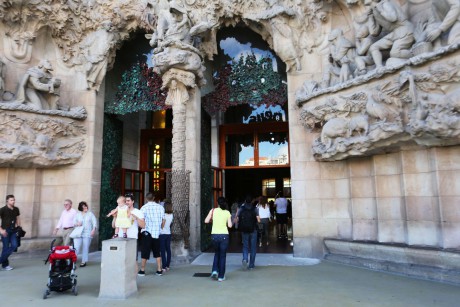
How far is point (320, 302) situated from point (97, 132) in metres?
7.33

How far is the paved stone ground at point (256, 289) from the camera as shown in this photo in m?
4.66

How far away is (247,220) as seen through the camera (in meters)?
6.74

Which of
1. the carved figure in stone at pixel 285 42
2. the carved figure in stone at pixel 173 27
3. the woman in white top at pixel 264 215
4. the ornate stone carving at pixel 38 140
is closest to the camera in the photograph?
the carved figure in stone at pixel 173 27

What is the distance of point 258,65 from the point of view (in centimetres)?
962

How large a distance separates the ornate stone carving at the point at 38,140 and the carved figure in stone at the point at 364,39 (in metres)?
6.89

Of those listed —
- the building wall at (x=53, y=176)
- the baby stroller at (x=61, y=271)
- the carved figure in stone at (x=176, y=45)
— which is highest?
the carved figure in stone at (x=176, y=45)

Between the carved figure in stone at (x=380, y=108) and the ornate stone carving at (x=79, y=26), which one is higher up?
the ornate stone carving at (x=79, y=26)

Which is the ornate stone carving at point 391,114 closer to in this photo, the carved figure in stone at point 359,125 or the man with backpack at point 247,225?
the carved figure in stone at point 359,125

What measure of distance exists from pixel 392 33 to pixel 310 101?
2077mm

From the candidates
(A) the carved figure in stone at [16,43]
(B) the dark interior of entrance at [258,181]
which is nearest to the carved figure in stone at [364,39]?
(A) the carved figure in stone at [16,43]

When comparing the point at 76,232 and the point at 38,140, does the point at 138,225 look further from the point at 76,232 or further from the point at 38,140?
the point at 38,140

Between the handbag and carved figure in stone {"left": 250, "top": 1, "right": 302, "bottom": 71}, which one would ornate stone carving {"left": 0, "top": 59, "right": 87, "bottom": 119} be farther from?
carved figure in stone {"left": 250, "top": 1, "right": 302, "bottom": 71}

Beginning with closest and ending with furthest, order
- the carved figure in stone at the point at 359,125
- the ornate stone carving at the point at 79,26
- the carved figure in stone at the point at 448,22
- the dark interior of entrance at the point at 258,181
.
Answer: the carved figure in stone at the point at 448,22
the carved figure in stone at the point at 359,125
the ornate stone carving at the point at 79,26
the dark interior of entrance at the point at 258,181

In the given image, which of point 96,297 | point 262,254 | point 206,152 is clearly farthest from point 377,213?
point 96,297
